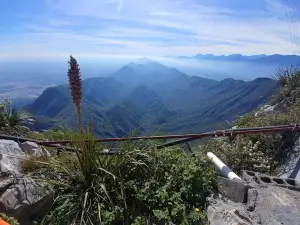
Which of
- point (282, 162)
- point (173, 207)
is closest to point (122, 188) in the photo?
point (173, 207)

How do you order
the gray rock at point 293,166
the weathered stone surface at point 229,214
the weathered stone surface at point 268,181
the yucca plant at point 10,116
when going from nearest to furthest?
the weathered stone surface at point 229,214 → the weathered stone surface at point 268,181 → the gray rock at point 293,166 → the yucca plant at point 10,116

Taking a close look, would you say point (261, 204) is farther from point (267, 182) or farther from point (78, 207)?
point (78, 207)

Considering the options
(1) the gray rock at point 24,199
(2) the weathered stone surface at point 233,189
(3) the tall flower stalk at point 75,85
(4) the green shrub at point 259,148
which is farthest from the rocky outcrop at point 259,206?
(3) the tall flower stalk at point 75,85

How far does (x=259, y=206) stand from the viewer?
11.5 feet

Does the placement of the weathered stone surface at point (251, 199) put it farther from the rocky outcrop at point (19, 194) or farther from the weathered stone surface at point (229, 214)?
the rocky outcrop at point (19, 194)

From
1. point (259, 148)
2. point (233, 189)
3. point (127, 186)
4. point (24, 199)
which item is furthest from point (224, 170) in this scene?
point (24, 199)

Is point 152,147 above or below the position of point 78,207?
above

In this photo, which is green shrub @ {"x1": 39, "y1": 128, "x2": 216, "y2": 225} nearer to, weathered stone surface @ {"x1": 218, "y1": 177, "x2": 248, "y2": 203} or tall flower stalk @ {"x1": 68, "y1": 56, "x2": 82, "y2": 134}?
weathered stone surface @ {"x1": 218, "y1": 177, "x2": 248, "y2": 203}

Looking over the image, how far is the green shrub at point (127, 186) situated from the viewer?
11.1 feet

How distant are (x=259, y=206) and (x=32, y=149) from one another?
2.85 meters

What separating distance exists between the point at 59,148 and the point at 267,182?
8.88ft

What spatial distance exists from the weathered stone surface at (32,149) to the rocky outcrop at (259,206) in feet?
7.13

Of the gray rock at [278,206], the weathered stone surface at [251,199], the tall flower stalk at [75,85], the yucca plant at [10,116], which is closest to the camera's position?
the gray rock at [278,206]

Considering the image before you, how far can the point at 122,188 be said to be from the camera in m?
3.60
